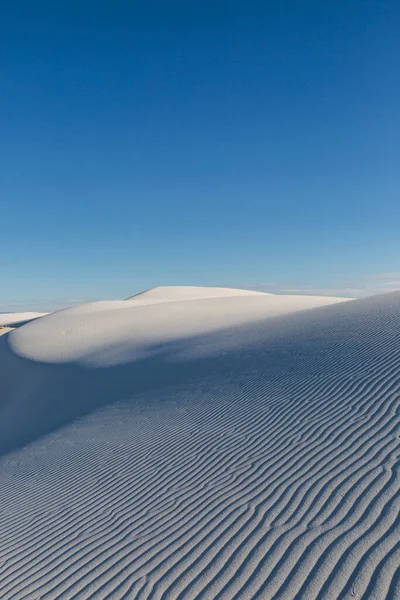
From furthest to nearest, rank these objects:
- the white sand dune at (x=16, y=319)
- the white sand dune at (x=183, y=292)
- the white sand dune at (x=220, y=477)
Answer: the white sand dune at (x=183, y=292)
the white sand dune at (x=16, y=319)
the white sand dune at (x=220, y=477)

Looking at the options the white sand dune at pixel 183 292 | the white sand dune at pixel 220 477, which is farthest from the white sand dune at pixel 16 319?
the white sand dune at pixel 220 477

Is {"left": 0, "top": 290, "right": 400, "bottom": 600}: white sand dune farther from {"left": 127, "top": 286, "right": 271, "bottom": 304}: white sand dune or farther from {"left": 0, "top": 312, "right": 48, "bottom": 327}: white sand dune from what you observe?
{"left": 127, "top": 286, "right": 271, "bottom": 304}: white sand dune

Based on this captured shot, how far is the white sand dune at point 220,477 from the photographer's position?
158 inches

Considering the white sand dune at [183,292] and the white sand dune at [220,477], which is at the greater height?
the white sand dune at [183,292]

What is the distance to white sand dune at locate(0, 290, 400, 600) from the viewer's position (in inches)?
158

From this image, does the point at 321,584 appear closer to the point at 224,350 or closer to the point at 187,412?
the point at 187,412

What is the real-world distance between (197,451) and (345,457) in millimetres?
2458

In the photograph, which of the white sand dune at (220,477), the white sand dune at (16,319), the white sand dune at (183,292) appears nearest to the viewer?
the white sand dune at (220,477)

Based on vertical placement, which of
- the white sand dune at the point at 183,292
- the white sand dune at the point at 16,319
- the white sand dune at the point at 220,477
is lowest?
the white sand dune at the point at 220,477

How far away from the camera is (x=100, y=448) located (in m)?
8.78

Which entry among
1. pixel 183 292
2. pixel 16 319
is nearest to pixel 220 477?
pixel 183 292

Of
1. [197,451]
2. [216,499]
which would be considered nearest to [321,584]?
[216,499]

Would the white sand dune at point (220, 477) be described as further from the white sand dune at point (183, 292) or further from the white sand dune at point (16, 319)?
the white sand dune at point (183, 292)

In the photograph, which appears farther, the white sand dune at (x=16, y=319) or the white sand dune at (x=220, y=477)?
the white sand dune at (x=16, y=319)
